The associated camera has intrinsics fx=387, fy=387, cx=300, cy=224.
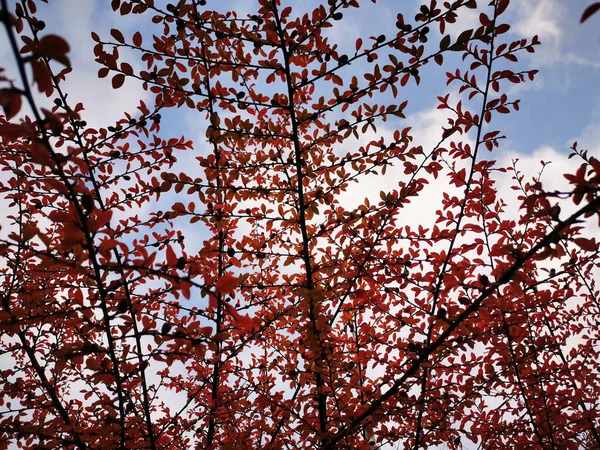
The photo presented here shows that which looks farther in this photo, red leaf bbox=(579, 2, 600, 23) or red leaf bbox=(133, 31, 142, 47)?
red leaf bbox=(133, 31, 142, 47)

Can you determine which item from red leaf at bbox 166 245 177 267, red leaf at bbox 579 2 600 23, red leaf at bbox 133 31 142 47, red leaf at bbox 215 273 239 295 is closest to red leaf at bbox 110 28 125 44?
red leaf at bbox 133 31 142 47

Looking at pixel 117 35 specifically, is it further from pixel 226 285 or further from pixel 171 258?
pixel 226 285

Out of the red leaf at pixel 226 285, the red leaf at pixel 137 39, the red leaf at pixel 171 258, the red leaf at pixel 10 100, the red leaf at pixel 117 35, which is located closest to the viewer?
the red leaf at pixel 10 100

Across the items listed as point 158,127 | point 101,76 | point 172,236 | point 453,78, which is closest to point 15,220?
point 172,236

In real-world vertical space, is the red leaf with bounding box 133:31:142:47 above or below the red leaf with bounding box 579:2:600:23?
above

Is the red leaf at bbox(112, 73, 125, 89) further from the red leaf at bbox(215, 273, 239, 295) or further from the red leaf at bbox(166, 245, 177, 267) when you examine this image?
the red leaf at bbox(215, 273, 239, 295)

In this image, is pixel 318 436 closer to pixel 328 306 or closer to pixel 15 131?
pixel 328 306

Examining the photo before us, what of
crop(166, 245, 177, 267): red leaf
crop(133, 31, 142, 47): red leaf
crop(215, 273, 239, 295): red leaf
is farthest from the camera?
crop(133, 31, 142, 47): red leaf

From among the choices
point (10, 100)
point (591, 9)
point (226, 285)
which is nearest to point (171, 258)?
point (226, 285)

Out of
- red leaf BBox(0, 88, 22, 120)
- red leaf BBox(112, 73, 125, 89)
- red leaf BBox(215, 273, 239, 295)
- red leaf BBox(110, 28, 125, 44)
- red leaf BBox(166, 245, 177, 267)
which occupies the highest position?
red leaf BBox(110, 28, 125, 44)

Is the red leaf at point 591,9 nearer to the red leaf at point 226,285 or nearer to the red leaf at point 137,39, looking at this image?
the red leaf at point 226,285

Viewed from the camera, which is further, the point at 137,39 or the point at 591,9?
the point at 137,39

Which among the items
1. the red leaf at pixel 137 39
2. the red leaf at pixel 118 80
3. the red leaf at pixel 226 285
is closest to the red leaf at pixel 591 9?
the red leaf at pixel 226 285

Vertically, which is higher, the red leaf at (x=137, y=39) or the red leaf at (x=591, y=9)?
the red leaf at (x=137, y=39)
